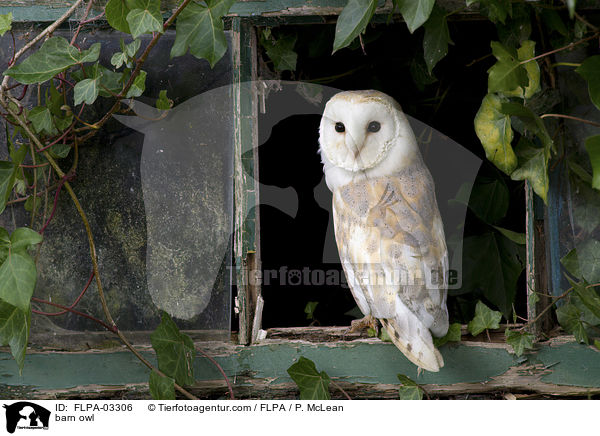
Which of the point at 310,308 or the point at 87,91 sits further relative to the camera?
the point at 310,308

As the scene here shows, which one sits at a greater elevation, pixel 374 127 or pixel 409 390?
pixel 374 127

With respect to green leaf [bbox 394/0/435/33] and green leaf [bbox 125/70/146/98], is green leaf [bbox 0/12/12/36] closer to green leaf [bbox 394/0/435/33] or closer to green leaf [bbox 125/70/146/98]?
green leaf [bbox 125/70/146/98]

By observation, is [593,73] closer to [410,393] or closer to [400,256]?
[400,256]

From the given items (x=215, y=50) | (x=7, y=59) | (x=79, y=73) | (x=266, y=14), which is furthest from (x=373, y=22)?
(x=7, y=59)

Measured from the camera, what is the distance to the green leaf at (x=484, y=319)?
1.04 meters

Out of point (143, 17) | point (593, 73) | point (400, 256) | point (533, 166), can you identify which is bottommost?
point (400, 256)

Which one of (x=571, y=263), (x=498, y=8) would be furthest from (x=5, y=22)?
(x=571, y=263)

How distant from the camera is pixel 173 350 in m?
1.03

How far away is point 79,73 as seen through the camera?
1.03 m

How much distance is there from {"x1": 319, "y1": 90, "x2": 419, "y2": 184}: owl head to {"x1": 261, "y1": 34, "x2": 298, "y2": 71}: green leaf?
0.10 m

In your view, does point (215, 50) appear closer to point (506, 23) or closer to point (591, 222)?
point (506, 23)

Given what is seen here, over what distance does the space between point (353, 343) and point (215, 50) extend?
21.0 inches

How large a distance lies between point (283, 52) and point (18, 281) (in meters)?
0.58

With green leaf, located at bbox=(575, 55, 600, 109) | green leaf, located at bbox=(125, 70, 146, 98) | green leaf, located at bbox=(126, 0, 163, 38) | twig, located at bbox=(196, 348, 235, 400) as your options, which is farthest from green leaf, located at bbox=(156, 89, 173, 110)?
green leaf, located at bbox=(575, 55, 600, 109)
